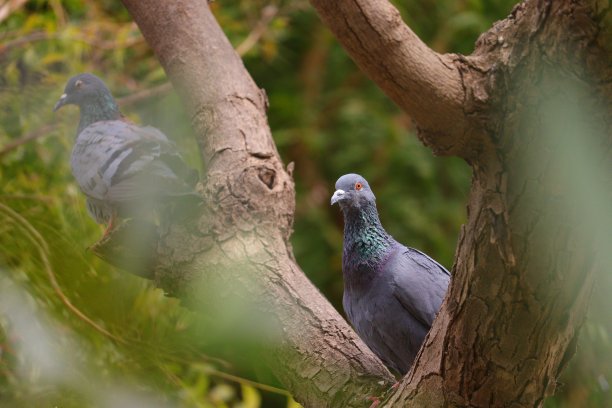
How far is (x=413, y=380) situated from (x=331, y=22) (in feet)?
2.75

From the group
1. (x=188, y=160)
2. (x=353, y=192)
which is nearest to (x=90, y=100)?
(x=188, y=160)

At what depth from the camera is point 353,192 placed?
2461mm

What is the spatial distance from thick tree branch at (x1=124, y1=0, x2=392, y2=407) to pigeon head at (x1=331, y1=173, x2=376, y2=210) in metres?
0.18

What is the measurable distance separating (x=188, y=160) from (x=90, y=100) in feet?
1.45

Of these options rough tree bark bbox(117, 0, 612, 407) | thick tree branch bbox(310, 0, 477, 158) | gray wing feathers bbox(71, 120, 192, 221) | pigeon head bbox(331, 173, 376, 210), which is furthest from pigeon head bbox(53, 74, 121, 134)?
thick tree branch bbox(310, 0, 477, 158)

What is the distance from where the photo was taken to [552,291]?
58.8 inches

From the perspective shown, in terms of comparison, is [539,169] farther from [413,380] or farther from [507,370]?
[413,380]

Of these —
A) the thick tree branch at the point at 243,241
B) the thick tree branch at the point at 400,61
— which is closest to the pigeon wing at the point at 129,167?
the thick tree branch at the point at 243,241

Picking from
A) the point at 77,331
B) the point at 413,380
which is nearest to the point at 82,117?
the point at 77,331

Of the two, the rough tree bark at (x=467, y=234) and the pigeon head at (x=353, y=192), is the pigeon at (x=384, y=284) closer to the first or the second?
the pigeon head at (x=353, y=192)

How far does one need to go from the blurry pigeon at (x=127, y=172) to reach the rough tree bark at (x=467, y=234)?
14 cm

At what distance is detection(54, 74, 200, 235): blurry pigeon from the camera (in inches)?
91.4

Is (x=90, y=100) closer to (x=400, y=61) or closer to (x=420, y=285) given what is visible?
(x=420, y=285)

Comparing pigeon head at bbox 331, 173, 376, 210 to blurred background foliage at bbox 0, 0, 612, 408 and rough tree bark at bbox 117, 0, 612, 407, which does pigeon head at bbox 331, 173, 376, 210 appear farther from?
blurred background foliage at bbox 0, 0, 612, 408
